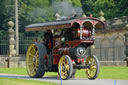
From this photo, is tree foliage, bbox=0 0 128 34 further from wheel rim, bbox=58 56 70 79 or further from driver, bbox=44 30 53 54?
wheel rim, bbox=58 56 70 79

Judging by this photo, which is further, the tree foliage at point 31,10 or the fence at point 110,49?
the tree foliage at point 31,10

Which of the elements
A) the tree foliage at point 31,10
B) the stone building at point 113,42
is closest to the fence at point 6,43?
the stone building at point 113,42

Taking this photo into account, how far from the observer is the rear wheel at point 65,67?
1788cm

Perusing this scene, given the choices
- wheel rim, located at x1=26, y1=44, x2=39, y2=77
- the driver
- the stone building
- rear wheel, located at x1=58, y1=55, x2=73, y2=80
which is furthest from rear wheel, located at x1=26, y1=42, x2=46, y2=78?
the stone building

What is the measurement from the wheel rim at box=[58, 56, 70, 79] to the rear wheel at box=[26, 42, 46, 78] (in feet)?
4.68

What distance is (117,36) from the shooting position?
43.7 meters

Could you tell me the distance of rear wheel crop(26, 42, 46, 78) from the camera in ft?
64.8

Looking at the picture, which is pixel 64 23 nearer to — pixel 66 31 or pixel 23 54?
pixel 66 31

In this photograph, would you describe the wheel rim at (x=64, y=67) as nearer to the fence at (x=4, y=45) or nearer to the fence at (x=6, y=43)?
the fence at (x=6, y=43)

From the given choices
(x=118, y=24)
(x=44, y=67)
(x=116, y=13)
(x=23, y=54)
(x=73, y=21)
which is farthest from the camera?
(x=116, y=13)

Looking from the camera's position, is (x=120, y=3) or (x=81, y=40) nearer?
(x=81, y=40)

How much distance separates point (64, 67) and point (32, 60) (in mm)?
2734

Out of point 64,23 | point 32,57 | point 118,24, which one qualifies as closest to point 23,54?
point 118,24

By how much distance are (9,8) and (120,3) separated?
52.8 ft
